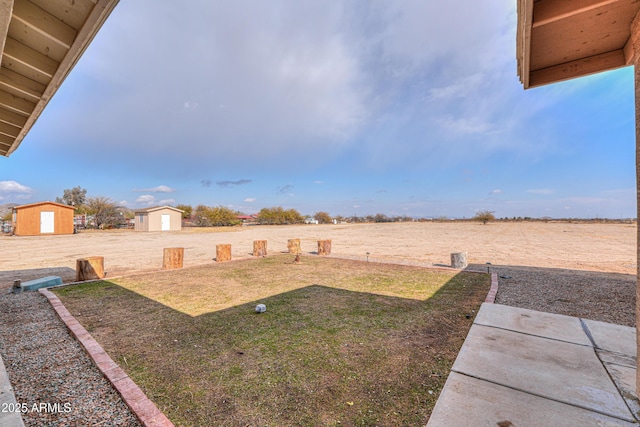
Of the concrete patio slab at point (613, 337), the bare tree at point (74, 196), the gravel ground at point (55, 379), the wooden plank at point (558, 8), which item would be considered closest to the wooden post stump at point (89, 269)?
the gravel ground at point (55, 379)

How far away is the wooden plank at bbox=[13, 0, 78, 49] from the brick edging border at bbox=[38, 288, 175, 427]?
326cm

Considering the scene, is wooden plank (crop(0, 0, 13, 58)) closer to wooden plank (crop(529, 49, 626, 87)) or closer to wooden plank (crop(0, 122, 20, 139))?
wooden plank (crop(0, 122, 20, 139))

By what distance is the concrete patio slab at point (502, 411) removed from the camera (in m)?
1.84

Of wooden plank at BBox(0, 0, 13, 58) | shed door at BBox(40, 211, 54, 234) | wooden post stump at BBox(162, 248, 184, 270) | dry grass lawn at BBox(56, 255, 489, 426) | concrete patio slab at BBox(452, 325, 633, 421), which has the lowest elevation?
dry grass lawn at BBox(56, 255, 489, 426)

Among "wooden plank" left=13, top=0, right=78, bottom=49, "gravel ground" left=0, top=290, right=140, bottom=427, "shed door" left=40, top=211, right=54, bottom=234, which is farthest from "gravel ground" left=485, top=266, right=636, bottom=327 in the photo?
"shed door" left=40, top=211, right=54, bottom=234

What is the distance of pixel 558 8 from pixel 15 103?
625cm

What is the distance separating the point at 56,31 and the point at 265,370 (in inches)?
154

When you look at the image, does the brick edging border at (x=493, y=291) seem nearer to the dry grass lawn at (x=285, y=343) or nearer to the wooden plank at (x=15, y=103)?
the dry grass lawn at (x=285, y=343)

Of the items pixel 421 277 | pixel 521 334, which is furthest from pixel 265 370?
pixel 421 277

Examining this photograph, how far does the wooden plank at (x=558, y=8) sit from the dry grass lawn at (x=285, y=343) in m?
3.24

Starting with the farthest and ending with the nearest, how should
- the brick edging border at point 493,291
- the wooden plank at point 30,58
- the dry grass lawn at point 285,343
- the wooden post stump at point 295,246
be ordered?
the wooden post stump at point 295,246 < the brick edging border at point 493,291 < the wooden plank at point 30,58 < the dry grass lawn at point 285,343

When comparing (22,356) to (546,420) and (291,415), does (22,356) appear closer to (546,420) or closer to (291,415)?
(291,415)

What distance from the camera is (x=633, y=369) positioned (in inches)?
95.4

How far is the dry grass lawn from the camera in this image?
2.21m
